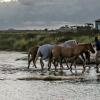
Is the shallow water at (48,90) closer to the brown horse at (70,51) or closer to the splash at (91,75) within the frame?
the splash at (91,75)

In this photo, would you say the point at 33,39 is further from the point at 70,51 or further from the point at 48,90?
the point at 48,90

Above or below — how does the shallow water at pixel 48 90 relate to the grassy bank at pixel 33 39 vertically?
above

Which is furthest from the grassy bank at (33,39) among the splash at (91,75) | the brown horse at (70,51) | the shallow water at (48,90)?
the shallow water at (48,90)

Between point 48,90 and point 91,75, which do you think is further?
point 91,75

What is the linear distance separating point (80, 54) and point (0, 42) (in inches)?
2751

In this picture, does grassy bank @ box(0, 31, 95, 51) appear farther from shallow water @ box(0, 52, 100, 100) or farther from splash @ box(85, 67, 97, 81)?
shallow water @ box(0, 52, 100, 100)

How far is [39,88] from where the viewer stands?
23812 mm

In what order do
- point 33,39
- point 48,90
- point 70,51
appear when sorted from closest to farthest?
point 48,90 → point 70,51 → point 33,39

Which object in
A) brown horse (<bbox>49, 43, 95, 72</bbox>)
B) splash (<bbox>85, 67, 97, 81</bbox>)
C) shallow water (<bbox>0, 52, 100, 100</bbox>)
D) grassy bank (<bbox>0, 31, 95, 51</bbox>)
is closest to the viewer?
shallow water (<bbox>0, 52, 100, 100</bbox>)

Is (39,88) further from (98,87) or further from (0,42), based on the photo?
(0,42)

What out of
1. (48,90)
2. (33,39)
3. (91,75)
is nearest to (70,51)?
(91,75)

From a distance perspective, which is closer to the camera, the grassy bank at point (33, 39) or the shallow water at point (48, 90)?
the shallow water at point (48, 90)

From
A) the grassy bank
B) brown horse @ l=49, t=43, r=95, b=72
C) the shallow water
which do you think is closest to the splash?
brown horse @ l=49, t=43, r=95, b=72

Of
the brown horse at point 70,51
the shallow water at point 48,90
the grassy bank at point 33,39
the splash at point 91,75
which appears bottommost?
the grassy bank at point 33,39
